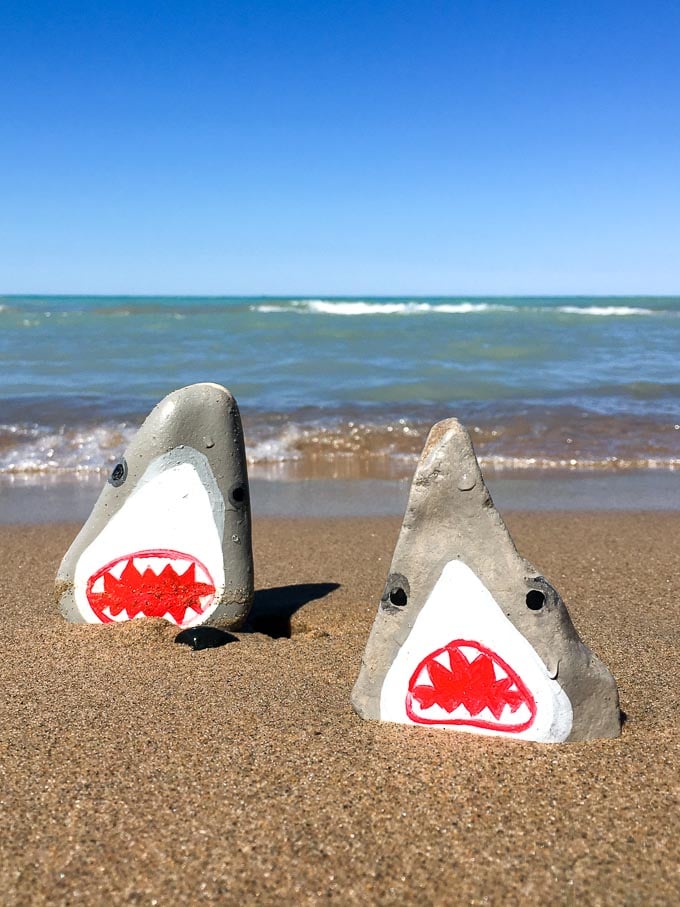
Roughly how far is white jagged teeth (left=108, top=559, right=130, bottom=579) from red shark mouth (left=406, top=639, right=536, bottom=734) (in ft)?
4.97

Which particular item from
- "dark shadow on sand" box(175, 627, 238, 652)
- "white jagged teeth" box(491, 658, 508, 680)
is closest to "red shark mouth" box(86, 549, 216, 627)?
"dark shadow on sand" box(175, 627, 238, 652)

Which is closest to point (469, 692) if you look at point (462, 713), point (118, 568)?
point (462, 713)

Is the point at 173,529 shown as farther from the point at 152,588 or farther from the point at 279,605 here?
the point at 279,605

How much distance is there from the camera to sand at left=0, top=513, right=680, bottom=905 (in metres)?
1.99

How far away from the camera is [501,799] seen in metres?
2.28

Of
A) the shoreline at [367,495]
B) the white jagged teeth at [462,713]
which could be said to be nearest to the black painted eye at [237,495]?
the white jagged teeth at [462,713]

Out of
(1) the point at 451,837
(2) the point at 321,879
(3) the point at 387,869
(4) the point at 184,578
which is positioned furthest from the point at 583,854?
(4) the point at 184,578

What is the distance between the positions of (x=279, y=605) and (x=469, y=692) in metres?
1.85

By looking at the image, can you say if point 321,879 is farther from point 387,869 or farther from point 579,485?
point 579,485

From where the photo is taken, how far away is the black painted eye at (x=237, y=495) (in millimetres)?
3777

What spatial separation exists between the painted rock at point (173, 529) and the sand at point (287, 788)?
14 cm

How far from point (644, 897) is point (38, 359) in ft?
51.4

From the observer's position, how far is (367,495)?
7219mm

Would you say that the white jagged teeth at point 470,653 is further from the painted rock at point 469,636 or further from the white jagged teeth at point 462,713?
the white jagged teeth at point 462,713
